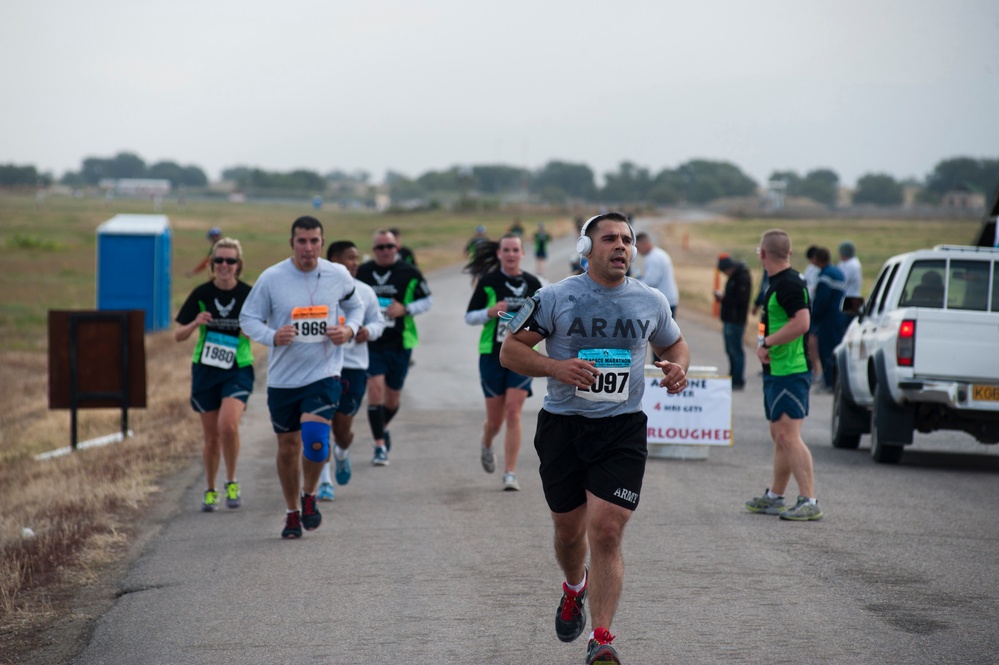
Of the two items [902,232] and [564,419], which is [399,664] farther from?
[902,232]

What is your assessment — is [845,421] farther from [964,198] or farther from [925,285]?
[964,198]

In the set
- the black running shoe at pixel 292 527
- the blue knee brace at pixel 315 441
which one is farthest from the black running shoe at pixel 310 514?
the blue knee brace at pixel 315 441

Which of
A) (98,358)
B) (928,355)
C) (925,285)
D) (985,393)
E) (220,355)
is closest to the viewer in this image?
(220,355)

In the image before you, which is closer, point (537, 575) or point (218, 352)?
point (537, 575)

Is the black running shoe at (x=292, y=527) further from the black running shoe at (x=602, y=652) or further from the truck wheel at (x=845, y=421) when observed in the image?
the truck wheel at (x=845, y=421)

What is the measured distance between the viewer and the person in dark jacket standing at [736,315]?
1742 cm

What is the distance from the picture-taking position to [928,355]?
11.1 metres

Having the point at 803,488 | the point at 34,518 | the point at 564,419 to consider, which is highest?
the point at 564,419

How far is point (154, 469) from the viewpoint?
1153cm

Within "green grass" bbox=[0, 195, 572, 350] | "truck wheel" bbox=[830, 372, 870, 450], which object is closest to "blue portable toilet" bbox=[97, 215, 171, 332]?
"green grass" bbox=[0, 195, 572, 350]

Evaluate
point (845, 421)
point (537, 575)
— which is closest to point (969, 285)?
point (845, 421)

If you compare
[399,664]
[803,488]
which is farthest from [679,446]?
[399,664]

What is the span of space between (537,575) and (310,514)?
189 cm

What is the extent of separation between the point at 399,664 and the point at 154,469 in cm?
655
